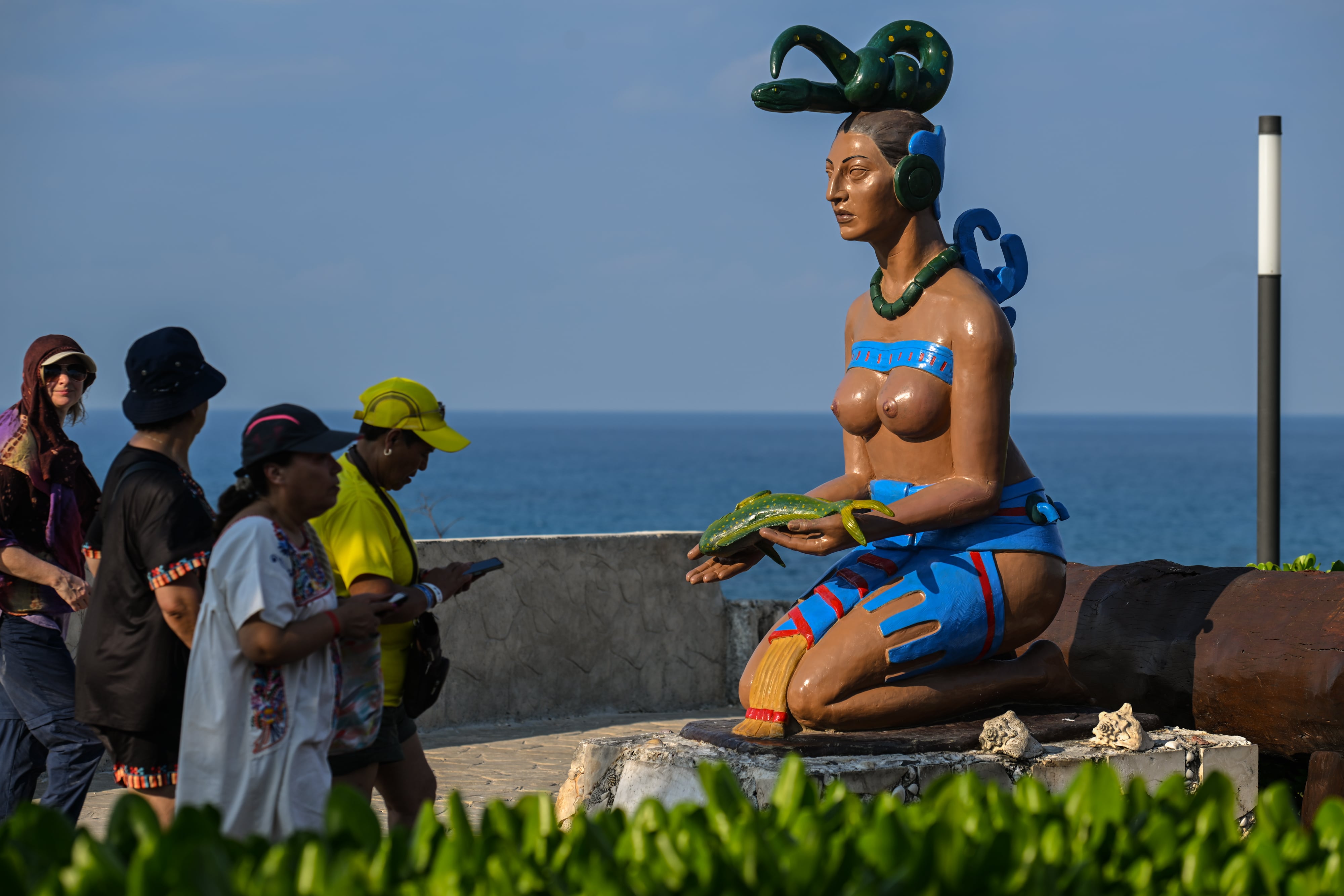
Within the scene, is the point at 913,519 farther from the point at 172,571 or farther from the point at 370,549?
the point at 172,571

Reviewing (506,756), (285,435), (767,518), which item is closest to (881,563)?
(767,518)

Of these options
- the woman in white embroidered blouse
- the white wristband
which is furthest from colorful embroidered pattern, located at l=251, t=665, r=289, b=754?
the white wristband

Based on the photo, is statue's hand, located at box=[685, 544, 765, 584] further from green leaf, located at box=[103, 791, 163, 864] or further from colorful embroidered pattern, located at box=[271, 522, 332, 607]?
green leaf, located at box=[103, 791, 163, 864]

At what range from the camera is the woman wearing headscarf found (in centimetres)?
468

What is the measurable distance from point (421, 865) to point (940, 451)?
2749 millimetres

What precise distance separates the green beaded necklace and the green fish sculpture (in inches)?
28.0

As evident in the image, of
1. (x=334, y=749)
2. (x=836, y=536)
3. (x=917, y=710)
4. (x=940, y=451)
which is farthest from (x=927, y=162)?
(x=334, y=749)

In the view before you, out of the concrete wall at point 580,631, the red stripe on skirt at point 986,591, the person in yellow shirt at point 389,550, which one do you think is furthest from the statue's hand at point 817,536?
the concrete wall at point 580,631

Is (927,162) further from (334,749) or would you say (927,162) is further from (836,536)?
(334,749)

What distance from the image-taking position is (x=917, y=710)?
4.81 m

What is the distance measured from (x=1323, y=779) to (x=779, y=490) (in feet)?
244

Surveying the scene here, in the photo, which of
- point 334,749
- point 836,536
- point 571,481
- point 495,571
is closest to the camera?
point 334,749

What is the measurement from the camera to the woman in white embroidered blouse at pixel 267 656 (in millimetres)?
3205

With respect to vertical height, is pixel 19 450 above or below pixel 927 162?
below
